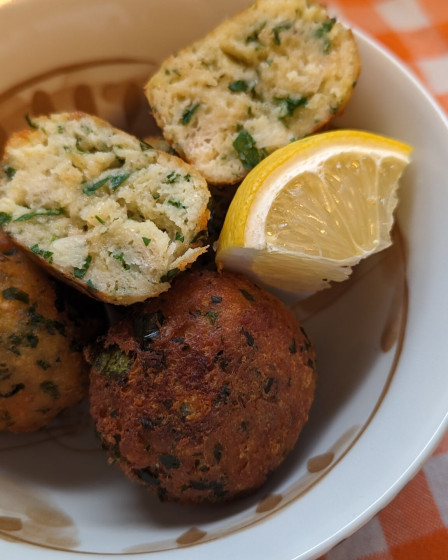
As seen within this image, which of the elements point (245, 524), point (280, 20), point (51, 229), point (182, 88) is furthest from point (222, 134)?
point (245, 524)

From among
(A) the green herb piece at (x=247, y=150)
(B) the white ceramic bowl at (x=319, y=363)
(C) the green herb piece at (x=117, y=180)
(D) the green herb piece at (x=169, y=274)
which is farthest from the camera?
(A) the green herb piece at (x=247, y=150)

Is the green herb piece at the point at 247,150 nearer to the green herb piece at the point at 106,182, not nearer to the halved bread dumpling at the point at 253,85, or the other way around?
the halved bread dumpling at the point at 253,85

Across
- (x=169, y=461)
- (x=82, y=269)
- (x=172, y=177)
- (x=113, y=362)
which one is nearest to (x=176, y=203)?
(x=172, y=177)

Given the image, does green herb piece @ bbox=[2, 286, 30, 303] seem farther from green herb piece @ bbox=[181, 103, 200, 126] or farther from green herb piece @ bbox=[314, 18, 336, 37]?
green herb piece @ bbox=[314, 18, 336, 37]

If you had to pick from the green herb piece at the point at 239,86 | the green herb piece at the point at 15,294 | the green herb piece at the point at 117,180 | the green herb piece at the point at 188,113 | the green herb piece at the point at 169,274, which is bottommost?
the green herb piece at the point at 15,294

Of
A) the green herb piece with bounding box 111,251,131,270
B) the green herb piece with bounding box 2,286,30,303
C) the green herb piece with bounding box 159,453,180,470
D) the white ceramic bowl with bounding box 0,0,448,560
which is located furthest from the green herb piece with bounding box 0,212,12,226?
the green herb piece with bounding box 159,453,180,470

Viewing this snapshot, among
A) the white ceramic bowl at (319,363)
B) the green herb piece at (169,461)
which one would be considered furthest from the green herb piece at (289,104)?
the green herb piece at (169,461)

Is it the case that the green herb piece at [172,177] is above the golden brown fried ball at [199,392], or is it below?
above

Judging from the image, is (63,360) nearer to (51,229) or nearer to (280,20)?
(51,229)
